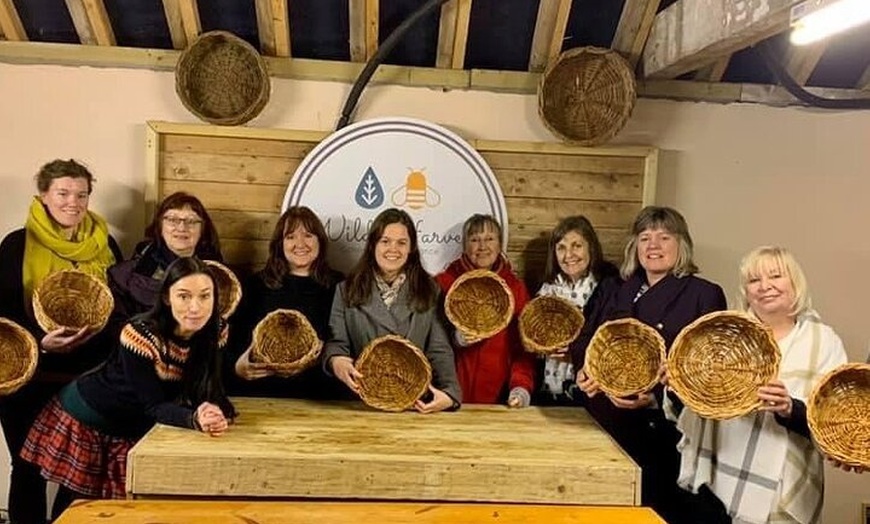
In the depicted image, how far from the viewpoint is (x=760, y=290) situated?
254 cm

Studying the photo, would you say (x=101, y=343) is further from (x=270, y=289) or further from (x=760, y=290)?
(x=760, y=290)

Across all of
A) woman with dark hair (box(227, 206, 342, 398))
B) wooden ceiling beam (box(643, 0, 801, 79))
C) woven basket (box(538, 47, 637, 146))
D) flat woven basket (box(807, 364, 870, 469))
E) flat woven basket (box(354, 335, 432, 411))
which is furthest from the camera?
woven basket (box(538, 47, 637, 146))

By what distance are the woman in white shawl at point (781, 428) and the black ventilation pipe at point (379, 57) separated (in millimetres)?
1728

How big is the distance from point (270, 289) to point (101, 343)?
2.27 feet

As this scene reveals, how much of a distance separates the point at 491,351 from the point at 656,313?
70 cm

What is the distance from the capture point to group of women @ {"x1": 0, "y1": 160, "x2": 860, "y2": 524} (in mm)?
2521

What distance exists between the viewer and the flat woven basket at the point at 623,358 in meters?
2.72

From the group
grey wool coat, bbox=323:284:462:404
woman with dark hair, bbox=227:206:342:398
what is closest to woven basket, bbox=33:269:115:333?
woman with dark hair, bbox=227:206:342:398

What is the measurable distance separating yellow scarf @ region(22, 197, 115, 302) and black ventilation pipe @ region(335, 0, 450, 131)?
1.18m

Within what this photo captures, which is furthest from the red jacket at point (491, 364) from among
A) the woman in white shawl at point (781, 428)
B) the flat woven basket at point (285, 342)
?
the woman in white shawl at point (781, 428)

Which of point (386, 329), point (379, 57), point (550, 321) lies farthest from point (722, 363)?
point (379, 57)

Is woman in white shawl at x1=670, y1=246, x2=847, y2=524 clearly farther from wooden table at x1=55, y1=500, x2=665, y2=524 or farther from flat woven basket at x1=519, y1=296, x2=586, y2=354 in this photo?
flat woven basket at x1=519, y1=296, x2=586, y2=354

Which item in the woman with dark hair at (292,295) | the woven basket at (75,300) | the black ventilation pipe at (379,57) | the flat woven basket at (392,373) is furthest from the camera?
the black ventilation pipe at (379,57)

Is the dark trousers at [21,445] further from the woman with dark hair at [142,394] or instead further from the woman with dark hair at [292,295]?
the woman with dark hair at [292,295]
